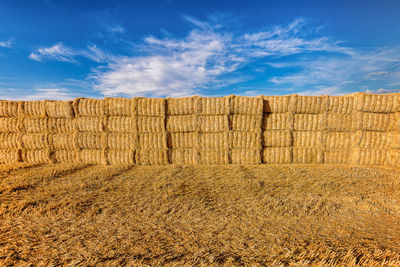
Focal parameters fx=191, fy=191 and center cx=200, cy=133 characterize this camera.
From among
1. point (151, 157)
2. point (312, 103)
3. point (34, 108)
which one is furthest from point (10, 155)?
point (312, 103)

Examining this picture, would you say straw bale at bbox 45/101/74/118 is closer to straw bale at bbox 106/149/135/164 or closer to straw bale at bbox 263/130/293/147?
straw bale at bbox 106/149/135/164

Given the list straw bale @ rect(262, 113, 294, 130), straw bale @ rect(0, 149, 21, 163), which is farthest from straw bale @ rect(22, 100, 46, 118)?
straw bale @ rect(262, 113, 294, 130)

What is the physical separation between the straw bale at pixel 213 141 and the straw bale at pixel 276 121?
93.7 inches

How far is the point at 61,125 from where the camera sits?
434 inches

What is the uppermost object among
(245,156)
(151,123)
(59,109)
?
(59,109)

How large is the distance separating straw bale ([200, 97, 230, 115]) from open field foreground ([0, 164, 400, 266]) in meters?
3.68

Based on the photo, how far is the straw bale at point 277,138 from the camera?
10.5 m

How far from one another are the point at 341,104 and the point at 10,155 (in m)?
18.9

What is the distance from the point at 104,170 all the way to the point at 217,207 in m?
6.35

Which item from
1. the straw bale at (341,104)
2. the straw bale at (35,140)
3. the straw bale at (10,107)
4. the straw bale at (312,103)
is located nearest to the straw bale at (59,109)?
the straw bale at (35,140)

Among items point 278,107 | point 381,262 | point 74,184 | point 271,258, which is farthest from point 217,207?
point 278,107

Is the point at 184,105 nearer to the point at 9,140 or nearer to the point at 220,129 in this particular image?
the point at 220,129

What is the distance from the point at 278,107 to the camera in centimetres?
1045

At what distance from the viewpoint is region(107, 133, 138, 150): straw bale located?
10.7 m
